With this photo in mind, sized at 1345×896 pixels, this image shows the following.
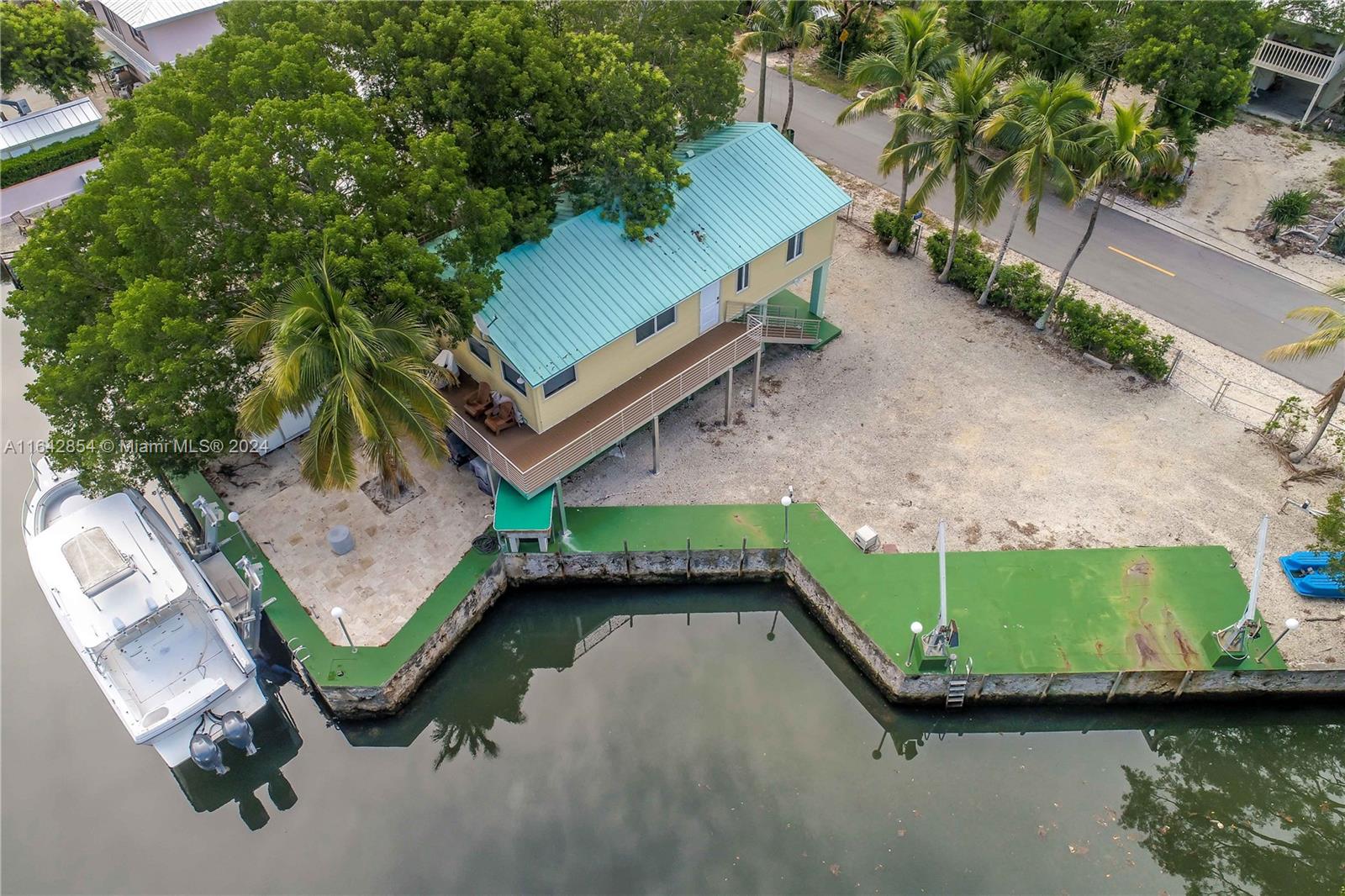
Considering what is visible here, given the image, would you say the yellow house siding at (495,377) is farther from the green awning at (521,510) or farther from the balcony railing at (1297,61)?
the balcony railing at (1297,61)

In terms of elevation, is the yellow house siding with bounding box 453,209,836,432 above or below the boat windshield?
above

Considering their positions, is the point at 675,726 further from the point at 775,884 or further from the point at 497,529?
the point at 497,529

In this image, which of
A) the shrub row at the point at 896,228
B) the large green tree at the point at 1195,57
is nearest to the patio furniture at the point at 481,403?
the shrub row at the point at 896,228

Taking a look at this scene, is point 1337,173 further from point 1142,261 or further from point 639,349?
point 639,349

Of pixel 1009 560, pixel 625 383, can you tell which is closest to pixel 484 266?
pixel 625 383

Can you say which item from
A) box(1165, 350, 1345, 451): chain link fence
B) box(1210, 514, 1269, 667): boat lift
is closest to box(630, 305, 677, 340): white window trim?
box(1210, 514, 1269, 667): boat lift

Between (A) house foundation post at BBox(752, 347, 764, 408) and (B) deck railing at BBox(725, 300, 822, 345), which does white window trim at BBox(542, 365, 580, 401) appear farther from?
(B) deck railing at BBox(725, 300, 822, 345)

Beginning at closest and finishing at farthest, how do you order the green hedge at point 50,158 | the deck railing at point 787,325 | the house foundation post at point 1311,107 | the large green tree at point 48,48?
the deck railing at point 787,325, the green hedge at point 50,158, the large green tree at point 48,48, the house foundation post at point 1311,107
